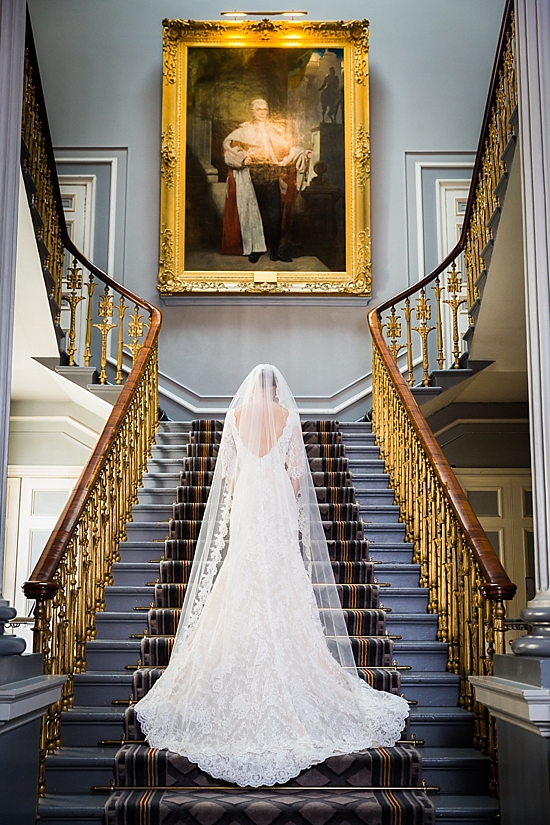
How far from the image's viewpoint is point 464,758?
14.7 feet

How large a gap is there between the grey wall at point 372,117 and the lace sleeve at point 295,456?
4748 mm

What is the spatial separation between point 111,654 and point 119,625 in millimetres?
271

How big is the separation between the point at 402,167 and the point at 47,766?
24.8 ft

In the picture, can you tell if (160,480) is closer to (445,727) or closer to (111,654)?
(111,654)

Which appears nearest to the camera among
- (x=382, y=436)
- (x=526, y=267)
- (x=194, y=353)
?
(x=526, y=267)

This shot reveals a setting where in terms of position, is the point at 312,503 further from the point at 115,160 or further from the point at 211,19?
the point at 211,19

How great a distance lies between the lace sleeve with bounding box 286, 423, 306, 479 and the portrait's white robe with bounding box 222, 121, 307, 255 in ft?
17.3

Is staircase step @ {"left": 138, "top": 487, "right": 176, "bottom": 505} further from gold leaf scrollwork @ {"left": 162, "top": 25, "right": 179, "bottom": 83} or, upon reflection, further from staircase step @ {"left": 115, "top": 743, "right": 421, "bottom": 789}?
gold leaf scrollwork @ {"left": 162, "top": 25, "right": 179, "bottom": 83}

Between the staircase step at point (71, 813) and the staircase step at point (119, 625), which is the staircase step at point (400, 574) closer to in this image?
the staircase step at point (119, 625)

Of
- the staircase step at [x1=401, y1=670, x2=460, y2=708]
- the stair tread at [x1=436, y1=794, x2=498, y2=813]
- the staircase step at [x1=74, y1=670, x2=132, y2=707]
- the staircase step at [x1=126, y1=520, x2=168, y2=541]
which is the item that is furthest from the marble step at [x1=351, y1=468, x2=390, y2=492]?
the stair tread at [x1=436, y1=794, x2=498, y2=813]

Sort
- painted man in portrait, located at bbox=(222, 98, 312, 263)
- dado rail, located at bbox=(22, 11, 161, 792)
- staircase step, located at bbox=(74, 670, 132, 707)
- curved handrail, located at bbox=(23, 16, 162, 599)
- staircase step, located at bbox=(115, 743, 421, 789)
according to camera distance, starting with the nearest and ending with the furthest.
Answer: staircase step, located at bbox=(115, 743, 421, 789) < curved handrail, located at bbox=(23, 16, 162, 599) < dado rail, located at bbox=(22, 11, 161, 792) < staircase step, located at bbox=(74, 670, 132, 707) < painted man in portrait, located at bbox=(222, 98, 312, 263)

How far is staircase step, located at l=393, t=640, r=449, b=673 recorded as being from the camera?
5.36 m

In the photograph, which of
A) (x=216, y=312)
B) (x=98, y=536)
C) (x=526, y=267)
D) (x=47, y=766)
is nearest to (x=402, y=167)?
(x=216, y=312)

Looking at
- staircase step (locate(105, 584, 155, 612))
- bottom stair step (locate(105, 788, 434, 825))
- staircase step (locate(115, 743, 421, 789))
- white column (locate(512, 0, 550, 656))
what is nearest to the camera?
white column (locate(512, 0, 550, 656))
